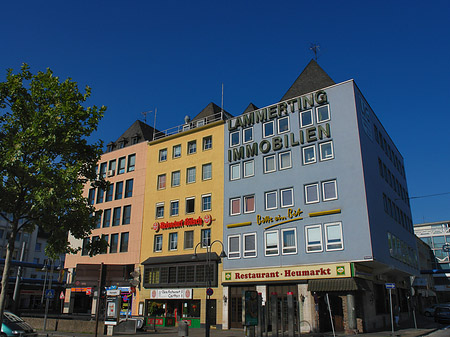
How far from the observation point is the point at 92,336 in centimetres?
2458

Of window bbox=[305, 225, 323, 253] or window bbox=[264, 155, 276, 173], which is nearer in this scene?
window bbox=[305, 225, 323, 253]

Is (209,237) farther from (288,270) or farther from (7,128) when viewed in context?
(7,128)

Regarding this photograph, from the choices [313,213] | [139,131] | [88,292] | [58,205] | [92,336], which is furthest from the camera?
[139,131]

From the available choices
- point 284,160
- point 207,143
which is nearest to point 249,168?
point 284,160

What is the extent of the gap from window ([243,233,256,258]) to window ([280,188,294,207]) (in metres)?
3.89

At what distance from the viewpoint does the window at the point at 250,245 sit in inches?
1307

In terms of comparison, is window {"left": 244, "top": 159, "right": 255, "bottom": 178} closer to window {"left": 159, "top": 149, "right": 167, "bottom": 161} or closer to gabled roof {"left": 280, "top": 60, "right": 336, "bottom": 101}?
gabled roof {"left": 280, "top": 60, "right": 336, "bottom": 101}

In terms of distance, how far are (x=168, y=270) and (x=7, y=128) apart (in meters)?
23.6

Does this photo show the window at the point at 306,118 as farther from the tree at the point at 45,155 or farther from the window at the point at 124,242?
the window at the point at 124,242

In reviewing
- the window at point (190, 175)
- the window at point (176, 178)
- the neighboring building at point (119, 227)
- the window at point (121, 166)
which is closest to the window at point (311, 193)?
the window at point (190, 175)

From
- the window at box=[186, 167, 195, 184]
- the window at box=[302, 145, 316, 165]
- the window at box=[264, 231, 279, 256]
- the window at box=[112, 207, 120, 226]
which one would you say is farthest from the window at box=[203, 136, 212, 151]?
the window at box=[112, 207, 120, 226]

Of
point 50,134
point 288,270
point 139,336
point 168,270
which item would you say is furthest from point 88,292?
point 50,134

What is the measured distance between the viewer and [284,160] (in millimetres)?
33688

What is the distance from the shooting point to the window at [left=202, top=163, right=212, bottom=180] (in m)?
38.9
